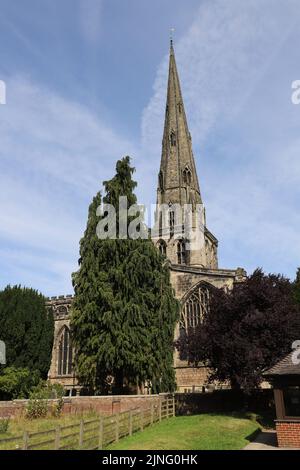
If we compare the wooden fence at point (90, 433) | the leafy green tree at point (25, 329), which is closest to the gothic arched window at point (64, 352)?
the leafy green tree at point (25, 329)

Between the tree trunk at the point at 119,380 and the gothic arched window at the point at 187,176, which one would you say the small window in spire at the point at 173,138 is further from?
the tree trunk at the point at 119,380

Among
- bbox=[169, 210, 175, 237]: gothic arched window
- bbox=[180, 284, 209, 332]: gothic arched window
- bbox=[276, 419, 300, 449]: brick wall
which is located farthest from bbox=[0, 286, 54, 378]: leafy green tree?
bbox=[276, 419, 300, 449]: brick wall

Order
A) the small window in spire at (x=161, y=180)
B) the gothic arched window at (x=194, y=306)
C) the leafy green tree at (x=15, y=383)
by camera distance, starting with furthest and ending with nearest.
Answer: the small window in spire at (x=161, y=180) < the gothic arched window at (x=194, y=306) < the leafy green tree at (x=15, y=383)

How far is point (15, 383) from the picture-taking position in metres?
27.0

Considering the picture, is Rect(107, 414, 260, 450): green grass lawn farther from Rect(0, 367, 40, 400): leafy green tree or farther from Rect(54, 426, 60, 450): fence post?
Rect(0, 367, 40, 400): leafy green tree

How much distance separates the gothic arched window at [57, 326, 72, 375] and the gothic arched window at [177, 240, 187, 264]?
1469cm

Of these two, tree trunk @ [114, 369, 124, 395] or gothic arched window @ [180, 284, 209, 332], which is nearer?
tree trunk @ [114, 369, 124, 395]

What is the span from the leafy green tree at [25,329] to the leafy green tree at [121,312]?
29.0ft

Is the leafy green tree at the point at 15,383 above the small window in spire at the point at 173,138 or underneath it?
underneath

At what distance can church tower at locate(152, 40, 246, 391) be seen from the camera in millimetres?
36844

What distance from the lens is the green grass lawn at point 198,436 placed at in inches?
482

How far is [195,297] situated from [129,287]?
14375 millimetres
